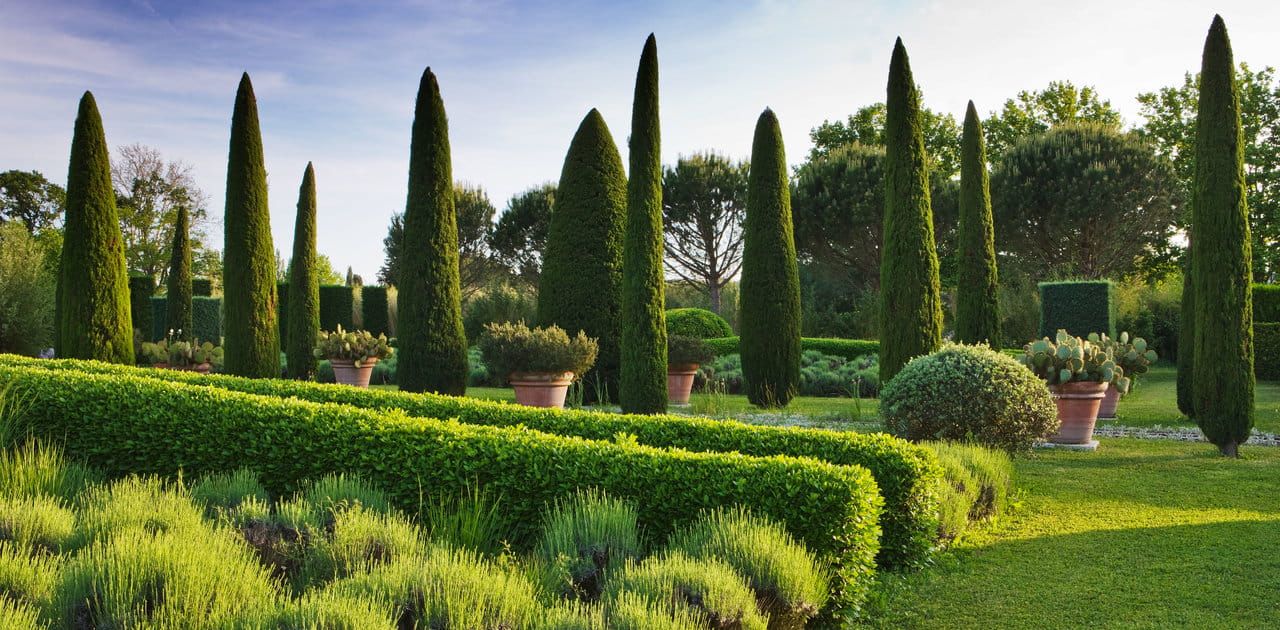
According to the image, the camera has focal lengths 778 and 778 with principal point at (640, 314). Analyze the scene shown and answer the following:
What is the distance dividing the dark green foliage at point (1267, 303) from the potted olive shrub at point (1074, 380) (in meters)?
12.8

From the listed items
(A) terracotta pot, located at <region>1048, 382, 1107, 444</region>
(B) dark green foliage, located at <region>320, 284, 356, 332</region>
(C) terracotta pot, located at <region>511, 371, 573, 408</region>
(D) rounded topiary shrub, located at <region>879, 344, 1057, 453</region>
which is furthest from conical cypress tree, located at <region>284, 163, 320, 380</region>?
→ (A) terracotta pot, located at <region>1048, 382, 1107, 444</region>

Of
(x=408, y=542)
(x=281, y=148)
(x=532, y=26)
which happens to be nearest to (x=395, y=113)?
(x=281, y=148)

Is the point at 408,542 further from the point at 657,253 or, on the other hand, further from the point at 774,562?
the point at 657,253

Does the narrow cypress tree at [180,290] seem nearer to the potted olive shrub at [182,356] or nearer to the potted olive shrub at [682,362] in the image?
the potted olive shrub at [182,356]

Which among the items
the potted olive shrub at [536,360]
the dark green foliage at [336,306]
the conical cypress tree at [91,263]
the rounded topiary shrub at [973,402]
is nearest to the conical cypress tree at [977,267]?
the rounded topiary shrub at [973,402]

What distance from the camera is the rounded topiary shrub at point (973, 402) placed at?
7738 millimetres

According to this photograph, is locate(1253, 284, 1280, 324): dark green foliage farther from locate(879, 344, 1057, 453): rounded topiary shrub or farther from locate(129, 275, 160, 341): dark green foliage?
locate(129, 275, 160, 341): dark green foliage

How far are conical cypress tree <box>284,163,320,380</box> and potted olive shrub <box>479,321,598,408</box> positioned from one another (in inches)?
266

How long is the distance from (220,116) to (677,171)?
20.7 meters

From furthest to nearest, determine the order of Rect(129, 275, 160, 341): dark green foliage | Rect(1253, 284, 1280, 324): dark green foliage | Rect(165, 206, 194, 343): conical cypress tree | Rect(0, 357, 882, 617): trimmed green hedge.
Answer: Rect(129, 275, 160, 341): dark green foliage < Rect(165, 206, 194, 343): conical cypress tree < Rect(1253, 284, 1280, 324): dark green foliage < Rect(0, 357, 882, 617): trimmed green hedge

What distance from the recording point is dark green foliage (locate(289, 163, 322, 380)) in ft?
55.0

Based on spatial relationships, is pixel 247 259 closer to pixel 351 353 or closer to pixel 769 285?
pixel 351 353

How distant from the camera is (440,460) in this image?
4887mm

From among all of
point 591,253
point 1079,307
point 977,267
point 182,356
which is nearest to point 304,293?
point 182,356
